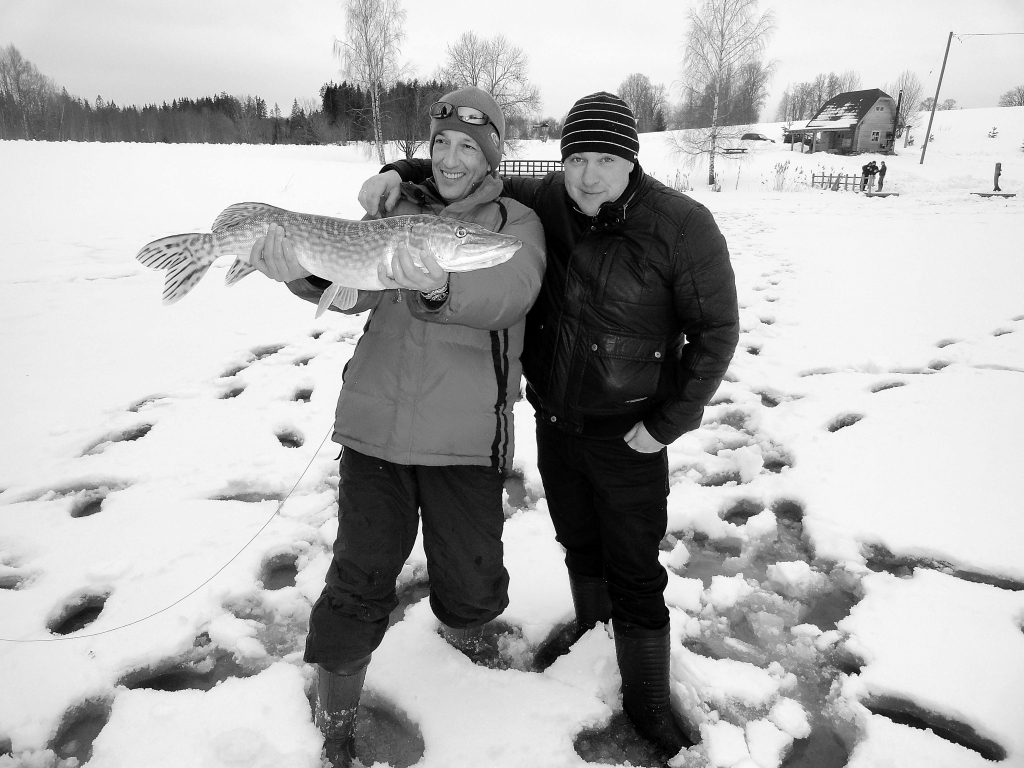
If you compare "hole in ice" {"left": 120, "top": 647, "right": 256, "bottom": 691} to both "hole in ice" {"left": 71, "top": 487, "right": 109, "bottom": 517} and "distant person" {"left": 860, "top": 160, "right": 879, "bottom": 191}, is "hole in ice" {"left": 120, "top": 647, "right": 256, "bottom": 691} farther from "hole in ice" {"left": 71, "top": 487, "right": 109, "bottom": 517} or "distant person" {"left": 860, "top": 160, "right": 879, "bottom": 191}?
"distant person" {"left": 860, "top": 160, "right": 879, "bottom": 191}

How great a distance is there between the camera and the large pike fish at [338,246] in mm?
A: 2105

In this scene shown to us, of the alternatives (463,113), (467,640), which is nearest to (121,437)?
(467,640)

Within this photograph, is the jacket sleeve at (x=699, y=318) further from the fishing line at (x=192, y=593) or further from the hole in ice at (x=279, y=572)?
the fishing line at (x=192, y=593)

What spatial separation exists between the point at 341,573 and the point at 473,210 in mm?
1503

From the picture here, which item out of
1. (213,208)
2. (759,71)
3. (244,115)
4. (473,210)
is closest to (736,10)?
(759,71)

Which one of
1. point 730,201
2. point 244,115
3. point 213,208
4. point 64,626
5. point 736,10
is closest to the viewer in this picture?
point 64,626

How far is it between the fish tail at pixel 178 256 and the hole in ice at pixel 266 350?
3476mm

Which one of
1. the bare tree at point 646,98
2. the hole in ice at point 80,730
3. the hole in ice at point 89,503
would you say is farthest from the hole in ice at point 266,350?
the bare tree at point 646,98

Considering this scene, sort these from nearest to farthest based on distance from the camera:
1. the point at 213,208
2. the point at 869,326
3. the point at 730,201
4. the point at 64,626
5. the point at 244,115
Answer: the point at 64,626, the point at 869,326, the point at 213,208, the point at 730,201, the point at 244,115

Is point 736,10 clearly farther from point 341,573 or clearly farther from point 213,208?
point 341,573

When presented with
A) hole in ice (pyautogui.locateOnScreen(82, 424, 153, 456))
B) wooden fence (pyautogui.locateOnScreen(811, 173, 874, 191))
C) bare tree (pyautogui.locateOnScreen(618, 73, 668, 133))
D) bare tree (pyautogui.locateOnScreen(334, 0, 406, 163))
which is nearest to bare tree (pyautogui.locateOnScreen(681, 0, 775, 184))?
wooden fence (pyautogui.locateOnScreen(811, 173, 874, 191))

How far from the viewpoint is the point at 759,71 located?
97.2 feet

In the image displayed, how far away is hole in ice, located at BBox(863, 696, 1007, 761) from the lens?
220 cm

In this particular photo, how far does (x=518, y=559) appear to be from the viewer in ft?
10.7
